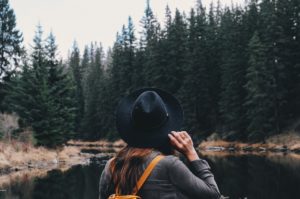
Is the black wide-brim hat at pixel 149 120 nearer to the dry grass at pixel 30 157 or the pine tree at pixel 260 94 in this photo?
the dry grass at pixel 30 157

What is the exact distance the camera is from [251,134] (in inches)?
1729

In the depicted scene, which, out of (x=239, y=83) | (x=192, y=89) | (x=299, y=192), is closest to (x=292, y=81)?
(x=239, y=83)

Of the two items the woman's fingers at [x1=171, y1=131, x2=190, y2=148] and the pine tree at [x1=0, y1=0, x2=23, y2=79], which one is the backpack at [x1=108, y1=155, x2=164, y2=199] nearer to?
the woman's fingers at [x1=171, y1=131, x2=190, y2=148]

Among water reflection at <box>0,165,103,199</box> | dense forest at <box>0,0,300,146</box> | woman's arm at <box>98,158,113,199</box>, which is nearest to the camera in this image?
woman's arm at <box>98,158,113,199</box>

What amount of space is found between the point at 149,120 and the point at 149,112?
0.16ft

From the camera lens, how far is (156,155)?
8.91 ft

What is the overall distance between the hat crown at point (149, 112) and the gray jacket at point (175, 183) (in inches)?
8.6

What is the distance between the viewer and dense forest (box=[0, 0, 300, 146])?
123ft

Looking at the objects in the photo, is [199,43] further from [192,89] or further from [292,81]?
[292,81]

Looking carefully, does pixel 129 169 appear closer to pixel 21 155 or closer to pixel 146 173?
pixel 146 173

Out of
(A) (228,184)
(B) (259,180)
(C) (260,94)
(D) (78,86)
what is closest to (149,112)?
(A) (228,184)

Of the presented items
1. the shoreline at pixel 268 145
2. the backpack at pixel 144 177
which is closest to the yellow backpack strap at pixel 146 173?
the backpack at pixel 144 177

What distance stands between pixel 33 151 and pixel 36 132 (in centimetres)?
401

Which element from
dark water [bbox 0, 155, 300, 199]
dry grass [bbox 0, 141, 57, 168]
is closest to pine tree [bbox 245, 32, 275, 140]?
dry grass [bbox 0, 141, 57, 168]
